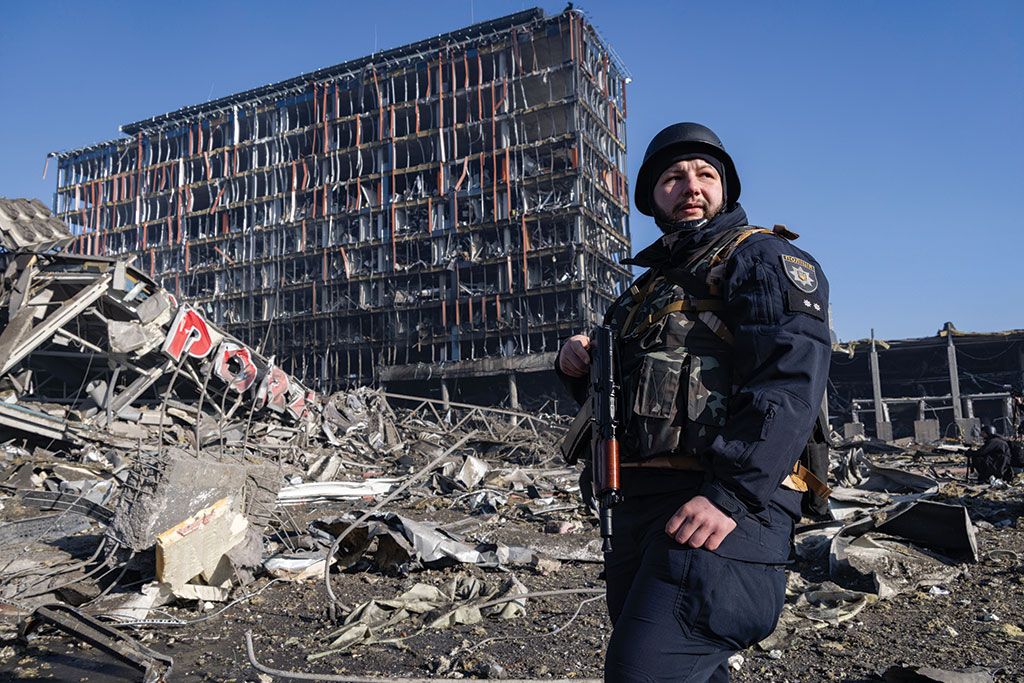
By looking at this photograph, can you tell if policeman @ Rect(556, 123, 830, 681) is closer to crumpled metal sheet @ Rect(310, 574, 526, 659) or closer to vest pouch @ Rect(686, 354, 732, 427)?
vest pouch @ Rect(686, 354, 732, 427)

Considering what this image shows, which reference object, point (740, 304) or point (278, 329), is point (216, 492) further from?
point (278, 329)

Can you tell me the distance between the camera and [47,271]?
11.8 metres

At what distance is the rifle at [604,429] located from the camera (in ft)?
6.23

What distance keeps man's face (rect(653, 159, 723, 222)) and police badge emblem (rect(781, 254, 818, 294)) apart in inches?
14.1

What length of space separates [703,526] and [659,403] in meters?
0.34

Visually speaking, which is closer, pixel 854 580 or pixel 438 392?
pixel 854 580

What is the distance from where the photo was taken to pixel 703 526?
161 centimetres

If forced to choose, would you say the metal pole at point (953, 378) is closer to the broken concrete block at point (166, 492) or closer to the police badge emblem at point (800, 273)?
the broken concrete block at point (166, 492)

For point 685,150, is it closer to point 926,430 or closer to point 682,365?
point 682,365

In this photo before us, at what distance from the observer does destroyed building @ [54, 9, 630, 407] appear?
109 ft

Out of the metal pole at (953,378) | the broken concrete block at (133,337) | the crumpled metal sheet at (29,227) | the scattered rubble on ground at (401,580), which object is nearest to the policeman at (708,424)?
the scattered rubble on ground at (401,580)

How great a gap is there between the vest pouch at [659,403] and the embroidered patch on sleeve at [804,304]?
299mm

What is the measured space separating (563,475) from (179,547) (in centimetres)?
898

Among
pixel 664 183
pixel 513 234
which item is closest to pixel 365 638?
pixel 664 183
